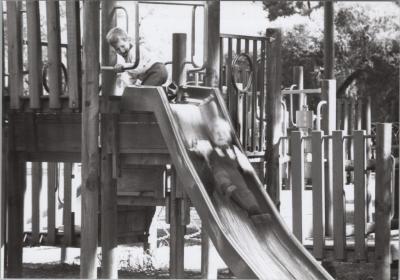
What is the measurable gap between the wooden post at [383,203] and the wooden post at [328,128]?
0.55 meters

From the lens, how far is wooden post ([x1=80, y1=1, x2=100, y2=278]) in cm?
600

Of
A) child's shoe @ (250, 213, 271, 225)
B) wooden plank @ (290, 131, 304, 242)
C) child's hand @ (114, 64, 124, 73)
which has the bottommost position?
child's shoe @ (250, 213, 271, 225)

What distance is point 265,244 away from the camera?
18.2 feet

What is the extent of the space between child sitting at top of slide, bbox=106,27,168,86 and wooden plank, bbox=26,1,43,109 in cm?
71

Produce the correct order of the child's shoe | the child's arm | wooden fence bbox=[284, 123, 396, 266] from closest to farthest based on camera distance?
1. the child's shoe
2. the child's arm
3. wooden fence bbox=[284, 123, 396, 266]

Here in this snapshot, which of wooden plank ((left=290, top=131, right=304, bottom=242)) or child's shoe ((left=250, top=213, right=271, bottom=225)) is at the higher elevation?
wooden plank ((left=290, top=131, right=304, bottom=242))

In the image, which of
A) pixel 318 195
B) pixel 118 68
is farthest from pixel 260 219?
pixel 118 68

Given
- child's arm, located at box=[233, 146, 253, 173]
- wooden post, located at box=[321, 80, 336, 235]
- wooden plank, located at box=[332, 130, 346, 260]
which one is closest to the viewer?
child's arm, located at box=[233, 146, 253, 173]

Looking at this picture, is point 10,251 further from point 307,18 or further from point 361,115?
point 307,18

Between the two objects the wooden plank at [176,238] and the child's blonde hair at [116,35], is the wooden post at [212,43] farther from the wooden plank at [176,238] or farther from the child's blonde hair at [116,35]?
the wooden plank at [176,238]

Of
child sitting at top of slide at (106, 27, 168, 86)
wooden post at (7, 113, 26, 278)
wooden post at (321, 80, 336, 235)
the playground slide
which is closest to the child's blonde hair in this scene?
child sitting at top of slide at (106, 27, 168, 86)

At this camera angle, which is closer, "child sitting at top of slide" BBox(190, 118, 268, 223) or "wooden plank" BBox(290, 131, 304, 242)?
"child sitting at top of slide" BBox(190, 118, 268, 223)

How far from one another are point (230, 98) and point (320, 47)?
426 inches

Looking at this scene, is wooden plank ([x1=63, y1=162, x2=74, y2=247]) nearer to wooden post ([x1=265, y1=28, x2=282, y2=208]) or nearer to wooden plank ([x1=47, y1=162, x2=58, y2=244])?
wooden plank ([x1=47, y1=162, x2=58, y2=244])
